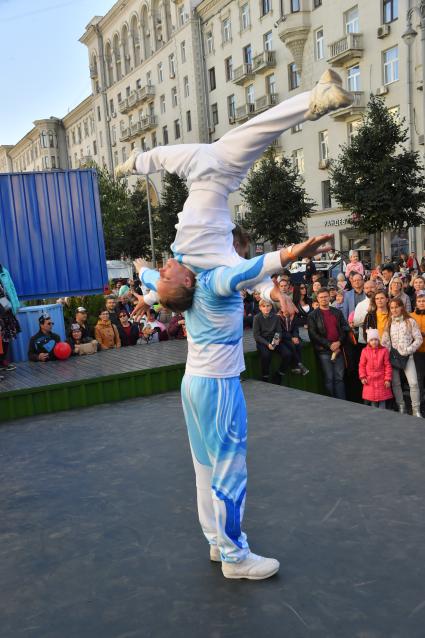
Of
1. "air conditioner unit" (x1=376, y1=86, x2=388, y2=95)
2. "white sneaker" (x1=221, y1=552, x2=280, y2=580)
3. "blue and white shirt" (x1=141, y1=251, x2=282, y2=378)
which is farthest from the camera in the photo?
"air conditioner unit" (x1=376, y1=86, x2=388, y2=95)

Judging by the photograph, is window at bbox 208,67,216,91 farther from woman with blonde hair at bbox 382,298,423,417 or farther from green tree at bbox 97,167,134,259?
woman with blonde hair at bbox 382,298,423,417

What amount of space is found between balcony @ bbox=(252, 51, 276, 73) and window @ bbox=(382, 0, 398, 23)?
27.4 feet

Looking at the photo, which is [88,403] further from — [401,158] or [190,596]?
[401,158]

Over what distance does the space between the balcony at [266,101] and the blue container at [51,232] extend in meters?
23.8

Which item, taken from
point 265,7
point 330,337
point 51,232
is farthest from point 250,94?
point 330,337

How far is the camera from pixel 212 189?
3.66m

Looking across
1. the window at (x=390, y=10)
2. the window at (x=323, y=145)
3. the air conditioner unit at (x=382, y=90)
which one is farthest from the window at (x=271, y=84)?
the window at (x=390, y=10)

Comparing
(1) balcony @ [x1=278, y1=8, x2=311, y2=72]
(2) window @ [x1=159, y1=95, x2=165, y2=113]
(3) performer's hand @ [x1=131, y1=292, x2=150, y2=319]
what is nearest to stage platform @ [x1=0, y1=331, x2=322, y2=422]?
(3) performer's hand @ [x1=131, y1=292, x2=150, y2=319]

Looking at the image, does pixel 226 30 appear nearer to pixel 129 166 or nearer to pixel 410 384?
pixel 410 384

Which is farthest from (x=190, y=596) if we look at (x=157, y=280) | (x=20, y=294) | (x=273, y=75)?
(x=273, y=75)

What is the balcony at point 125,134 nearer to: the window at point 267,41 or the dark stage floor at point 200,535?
the window at point 267,41

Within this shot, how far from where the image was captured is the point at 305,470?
543 centimetres

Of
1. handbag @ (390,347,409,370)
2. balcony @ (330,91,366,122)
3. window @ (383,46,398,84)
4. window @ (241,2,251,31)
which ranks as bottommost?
handbag @ (390,347,409,370)

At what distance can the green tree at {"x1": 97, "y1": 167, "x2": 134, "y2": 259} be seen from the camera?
3972cm
